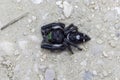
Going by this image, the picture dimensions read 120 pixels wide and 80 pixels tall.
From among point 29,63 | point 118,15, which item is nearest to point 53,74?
point 29,63

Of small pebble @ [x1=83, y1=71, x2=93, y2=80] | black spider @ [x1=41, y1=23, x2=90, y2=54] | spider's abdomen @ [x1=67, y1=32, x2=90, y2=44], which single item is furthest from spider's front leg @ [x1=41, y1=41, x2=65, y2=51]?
small pebble @ [x1=83, y1=71, x2=93, y2=80]

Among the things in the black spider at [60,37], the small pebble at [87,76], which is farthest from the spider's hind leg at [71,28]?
the small pebble at [87,76]

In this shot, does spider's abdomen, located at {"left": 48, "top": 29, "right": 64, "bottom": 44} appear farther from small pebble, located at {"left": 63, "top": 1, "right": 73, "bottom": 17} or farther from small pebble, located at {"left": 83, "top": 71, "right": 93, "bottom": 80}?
small pebble, located at {"left": 83, "top": 71, "right": 93, "bottom": 80}

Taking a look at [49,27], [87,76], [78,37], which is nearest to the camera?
[87,76]

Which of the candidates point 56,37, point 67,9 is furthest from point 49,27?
point 67,9

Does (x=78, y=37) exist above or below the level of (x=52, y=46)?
above

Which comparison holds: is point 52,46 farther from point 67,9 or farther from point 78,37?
point 67,9
